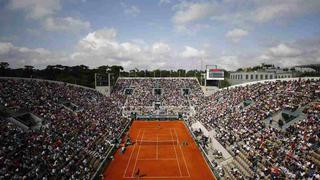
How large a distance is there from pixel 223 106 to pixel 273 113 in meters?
13.2

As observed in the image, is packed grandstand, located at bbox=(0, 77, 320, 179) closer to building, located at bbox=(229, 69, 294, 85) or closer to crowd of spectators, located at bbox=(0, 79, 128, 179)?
crowd of spectators, located at bbox=(0, 79, 128, 179)

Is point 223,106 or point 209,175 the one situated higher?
point 223,106

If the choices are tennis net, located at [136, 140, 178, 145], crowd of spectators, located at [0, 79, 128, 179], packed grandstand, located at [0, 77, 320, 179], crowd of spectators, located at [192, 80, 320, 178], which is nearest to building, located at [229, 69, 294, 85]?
packed grandstand, located at [0, 77, 320, 179]

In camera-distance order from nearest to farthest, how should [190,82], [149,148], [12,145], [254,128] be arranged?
[12,145]
[254,128]
[149,148]
[190,82]

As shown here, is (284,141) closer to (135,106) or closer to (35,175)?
(35,175)

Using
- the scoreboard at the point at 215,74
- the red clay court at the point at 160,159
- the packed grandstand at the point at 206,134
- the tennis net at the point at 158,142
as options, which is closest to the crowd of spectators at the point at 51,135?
the packed grandstand at the point at 206,134

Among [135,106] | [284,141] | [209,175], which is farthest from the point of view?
[135,106]

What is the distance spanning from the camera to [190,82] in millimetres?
66375

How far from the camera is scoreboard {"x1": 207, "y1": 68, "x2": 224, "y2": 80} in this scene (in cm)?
5738

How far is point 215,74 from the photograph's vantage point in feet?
189

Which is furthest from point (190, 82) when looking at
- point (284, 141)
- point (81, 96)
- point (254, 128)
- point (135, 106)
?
point (284, 141)

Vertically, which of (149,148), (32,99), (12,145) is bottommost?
(149,148)

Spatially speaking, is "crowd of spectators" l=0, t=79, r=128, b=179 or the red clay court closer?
"crowd of spectators" l=0, t=79, r=128, b=179

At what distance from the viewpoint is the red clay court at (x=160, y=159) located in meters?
23.3
